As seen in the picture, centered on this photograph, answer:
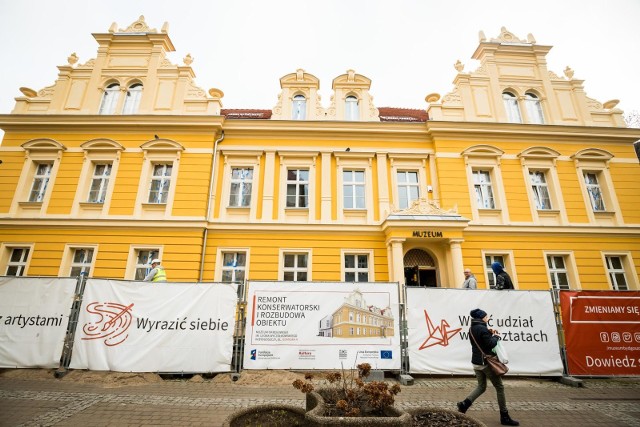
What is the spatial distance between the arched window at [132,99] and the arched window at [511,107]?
1788 cm

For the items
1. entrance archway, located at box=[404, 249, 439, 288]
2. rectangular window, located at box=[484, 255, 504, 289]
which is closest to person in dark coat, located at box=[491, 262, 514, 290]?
entrance archway, located at box=[404, 249, 439, 288]

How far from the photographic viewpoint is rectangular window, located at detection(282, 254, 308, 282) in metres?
12.8

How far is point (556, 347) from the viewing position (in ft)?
A: 22.9

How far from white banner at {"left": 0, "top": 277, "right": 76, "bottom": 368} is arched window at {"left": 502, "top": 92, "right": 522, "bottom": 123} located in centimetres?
1809

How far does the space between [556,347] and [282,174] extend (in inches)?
437

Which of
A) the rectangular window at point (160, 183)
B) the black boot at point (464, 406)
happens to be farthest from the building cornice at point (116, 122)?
the black boot at point (464, 406)

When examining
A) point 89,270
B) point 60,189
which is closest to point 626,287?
point 89,270

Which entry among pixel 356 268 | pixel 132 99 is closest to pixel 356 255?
pixel 356 268

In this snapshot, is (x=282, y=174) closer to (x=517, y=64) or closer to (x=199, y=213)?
(x=199, y=213)

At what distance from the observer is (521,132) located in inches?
555

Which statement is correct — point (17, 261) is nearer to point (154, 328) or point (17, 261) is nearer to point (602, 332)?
point (154, 328)

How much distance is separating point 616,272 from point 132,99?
2314 centimetres

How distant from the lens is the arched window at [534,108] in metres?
15.0

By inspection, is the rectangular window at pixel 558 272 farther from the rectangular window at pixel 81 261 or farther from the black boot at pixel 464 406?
the rectangular window at pixel 81 261
